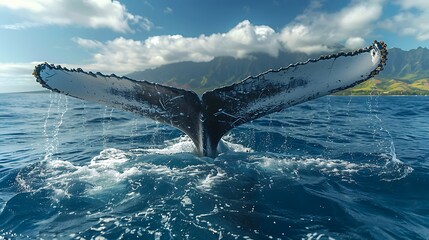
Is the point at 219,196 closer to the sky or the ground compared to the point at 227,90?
closer to the ground

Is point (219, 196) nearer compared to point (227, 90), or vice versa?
point (227, 90)

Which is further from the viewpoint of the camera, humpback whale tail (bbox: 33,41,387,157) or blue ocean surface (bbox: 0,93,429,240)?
blue ocean surface (bbox: 0,93,429,240)

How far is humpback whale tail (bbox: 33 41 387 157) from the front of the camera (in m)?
3.39

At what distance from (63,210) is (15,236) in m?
0.70

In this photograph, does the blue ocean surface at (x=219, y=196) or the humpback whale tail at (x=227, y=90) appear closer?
the humpback whale tail at (x=227, y=90)

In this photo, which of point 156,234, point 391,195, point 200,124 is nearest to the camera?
point 156,234

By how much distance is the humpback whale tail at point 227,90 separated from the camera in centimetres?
339

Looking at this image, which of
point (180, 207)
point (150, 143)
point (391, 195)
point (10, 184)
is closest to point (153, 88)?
point (180, 207)

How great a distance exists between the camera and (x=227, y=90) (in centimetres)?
395

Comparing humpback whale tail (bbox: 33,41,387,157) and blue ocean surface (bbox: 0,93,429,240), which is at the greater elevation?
humpback whale tail (bbox: 33,41,387,157)

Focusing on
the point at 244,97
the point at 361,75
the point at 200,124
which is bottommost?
the point at 200,124

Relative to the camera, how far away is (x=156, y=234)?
11.8ft

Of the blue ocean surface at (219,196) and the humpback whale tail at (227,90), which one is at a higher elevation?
the humpback whale tail at (227,90)

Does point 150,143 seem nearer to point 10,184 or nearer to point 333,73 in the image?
point 10,184
